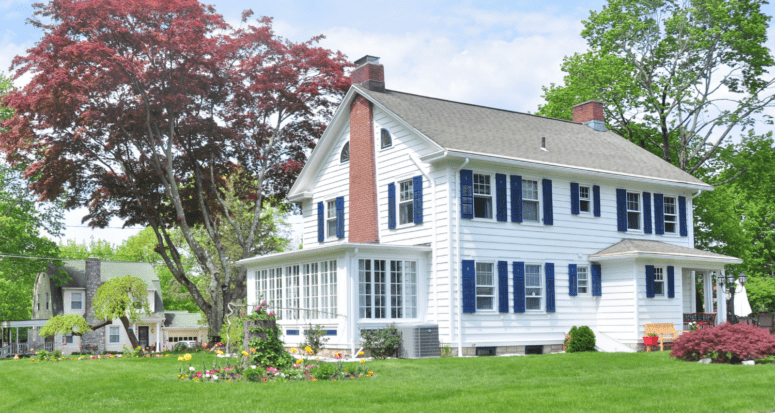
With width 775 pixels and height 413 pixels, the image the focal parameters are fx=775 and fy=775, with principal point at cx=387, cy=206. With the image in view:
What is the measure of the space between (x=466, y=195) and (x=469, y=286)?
7.85 ft

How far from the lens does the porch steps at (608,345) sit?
21.9m

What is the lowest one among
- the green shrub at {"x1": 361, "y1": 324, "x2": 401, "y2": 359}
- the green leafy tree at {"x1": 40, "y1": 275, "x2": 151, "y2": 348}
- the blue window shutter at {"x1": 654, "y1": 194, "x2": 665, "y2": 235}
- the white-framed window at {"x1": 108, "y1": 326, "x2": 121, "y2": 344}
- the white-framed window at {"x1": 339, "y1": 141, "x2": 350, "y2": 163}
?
the white-framed window at {"x1": 108, "y1": 326, "x2": 121, "y2": 344}

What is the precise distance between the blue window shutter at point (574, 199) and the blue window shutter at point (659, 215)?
3683 millimetres

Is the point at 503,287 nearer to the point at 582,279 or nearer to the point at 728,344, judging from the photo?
the point at 582,279

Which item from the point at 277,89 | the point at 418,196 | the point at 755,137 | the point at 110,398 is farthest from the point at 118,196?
the point at 755,137

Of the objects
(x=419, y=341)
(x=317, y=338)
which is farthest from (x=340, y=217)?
(x=419, y=341)

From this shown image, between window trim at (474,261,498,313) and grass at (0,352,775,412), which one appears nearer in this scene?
grass at (0,352,775,412)

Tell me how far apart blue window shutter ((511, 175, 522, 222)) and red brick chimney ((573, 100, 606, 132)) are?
28.5 feet

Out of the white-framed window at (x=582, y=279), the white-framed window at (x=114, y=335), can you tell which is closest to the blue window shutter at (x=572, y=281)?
the white-framed window at (x=582, y=279)

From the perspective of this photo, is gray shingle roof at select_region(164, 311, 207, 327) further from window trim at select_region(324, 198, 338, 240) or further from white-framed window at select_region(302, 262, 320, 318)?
white-framed window at select_region(302, 262, 320, 318)

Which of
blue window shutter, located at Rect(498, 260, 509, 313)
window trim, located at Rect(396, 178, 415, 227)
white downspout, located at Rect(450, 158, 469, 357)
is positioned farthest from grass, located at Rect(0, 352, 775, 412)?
window trim, located at Rect(396, 178, 415, 227)

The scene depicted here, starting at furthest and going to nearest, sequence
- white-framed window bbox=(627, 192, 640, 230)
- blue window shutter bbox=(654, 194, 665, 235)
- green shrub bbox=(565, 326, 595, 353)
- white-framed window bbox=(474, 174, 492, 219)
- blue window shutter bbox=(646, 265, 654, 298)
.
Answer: blue window shutter bbox=(654, 194, 665, 235) → white-framed window bbox=(627, 192, 640, 230) → blue window shutter bbox=(646, 265, 654, 298) → green shrub bbox=(565, 326, 595, 353) → white-framed window bbox=(474, 174, 492, 219)

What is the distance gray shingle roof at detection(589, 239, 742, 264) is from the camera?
22094mm

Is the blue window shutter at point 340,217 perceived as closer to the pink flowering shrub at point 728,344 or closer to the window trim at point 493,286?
the window trim at point 493,286
